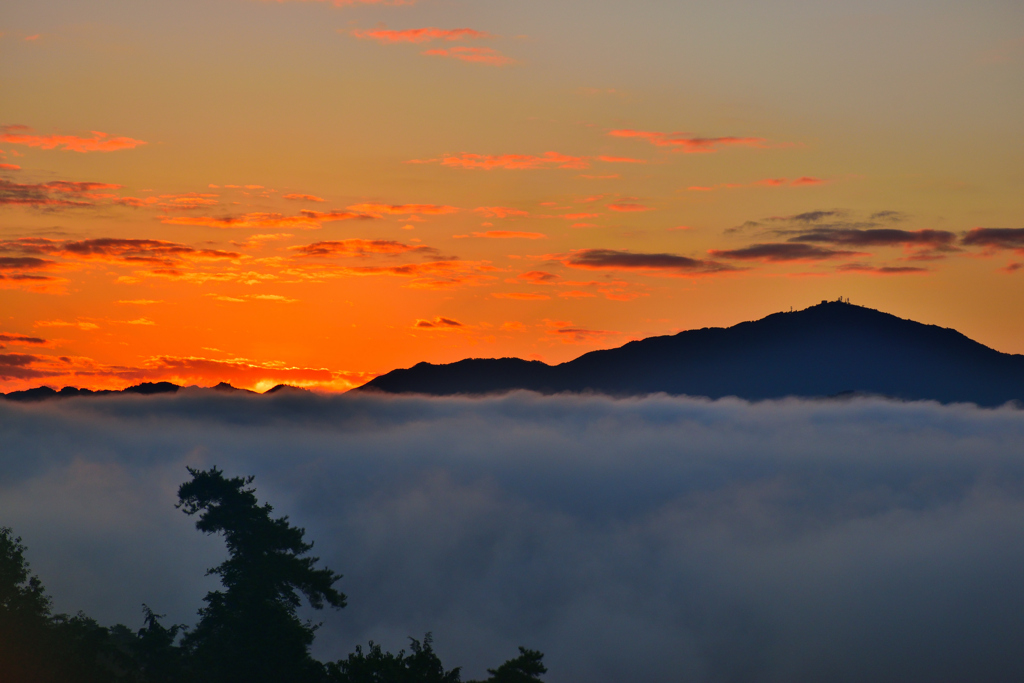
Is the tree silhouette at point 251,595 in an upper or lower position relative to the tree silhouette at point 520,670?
upper

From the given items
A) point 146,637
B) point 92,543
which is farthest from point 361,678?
point 92,543

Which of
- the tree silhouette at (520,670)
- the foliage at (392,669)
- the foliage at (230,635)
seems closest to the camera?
the foliage at (230,635)

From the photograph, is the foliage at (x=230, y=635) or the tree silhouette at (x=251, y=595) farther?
the tree silhouette at (x=251, y=595)

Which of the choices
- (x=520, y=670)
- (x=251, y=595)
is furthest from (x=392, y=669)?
(x=251, y=595)

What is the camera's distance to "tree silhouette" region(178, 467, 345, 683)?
1844 inches

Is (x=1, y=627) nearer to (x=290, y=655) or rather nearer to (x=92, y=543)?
(x=290, y=655)

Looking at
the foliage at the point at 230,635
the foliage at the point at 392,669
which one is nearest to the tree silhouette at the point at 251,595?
the foliage at the point at 230,635

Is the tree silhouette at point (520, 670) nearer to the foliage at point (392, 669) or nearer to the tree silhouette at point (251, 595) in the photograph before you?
the foliage at point (392, 669)

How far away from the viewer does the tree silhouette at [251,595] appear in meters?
46.8

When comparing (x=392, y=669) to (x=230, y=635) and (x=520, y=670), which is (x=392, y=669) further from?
(x=230, y=635)

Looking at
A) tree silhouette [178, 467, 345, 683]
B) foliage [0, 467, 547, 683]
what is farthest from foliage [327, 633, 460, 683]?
tree silhouette [178, 467, 345, 683]

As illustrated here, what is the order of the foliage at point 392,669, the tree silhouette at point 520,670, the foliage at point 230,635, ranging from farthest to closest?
1. the tree silhouette at point 520,670
2. the foliage at point 392,669
3. the foliage at point 230,635

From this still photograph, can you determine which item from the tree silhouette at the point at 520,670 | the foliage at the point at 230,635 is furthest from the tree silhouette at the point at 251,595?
the tree silhouette at the point at 520,670

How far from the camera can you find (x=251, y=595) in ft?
164
